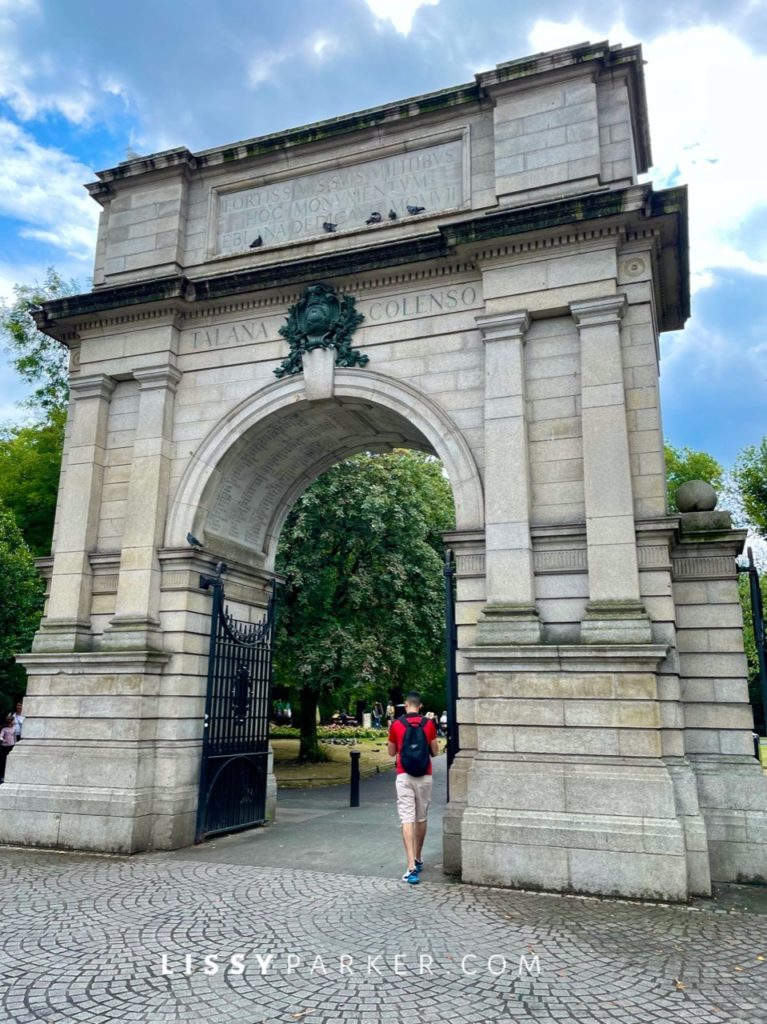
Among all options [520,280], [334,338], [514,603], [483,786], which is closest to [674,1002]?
[483,786]

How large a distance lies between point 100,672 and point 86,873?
271 cm

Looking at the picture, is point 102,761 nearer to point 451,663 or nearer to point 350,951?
point 451,663

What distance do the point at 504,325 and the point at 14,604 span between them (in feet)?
40.4

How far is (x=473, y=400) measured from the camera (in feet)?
33.1

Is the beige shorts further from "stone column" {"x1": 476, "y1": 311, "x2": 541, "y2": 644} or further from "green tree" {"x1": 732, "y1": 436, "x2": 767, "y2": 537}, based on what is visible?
"green tree" {"x1": 732, "y1": 436, "x2": 767, "y2": 537}

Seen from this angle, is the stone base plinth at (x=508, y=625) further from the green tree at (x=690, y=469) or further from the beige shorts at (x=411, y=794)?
the green tree at (x=690, y=469)

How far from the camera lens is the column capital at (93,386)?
11.9 m

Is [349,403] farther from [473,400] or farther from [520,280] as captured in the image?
[520,280]

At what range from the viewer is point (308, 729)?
2228 centimetres

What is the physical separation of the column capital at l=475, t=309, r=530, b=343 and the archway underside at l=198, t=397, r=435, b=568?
1911mm

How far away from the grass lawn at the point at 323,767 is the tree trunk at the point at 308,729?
0.32 m

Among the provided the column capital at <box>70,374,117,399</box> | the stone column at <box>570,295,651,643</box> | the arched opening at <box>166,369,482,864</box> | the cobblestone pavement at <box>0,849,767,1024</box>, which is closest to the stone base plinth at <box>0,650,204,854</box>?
the cobblestone pavement at <box>0,849,767,1024</box>

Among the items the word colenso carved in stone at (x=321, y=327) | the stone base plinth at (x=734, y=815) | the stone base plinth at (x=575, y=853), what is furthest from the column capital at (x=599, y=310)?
the stone base plinth at (x=575, y=853)

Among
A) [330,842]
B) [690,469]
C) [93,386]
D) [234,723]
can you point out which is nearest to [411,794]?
[330,842]
